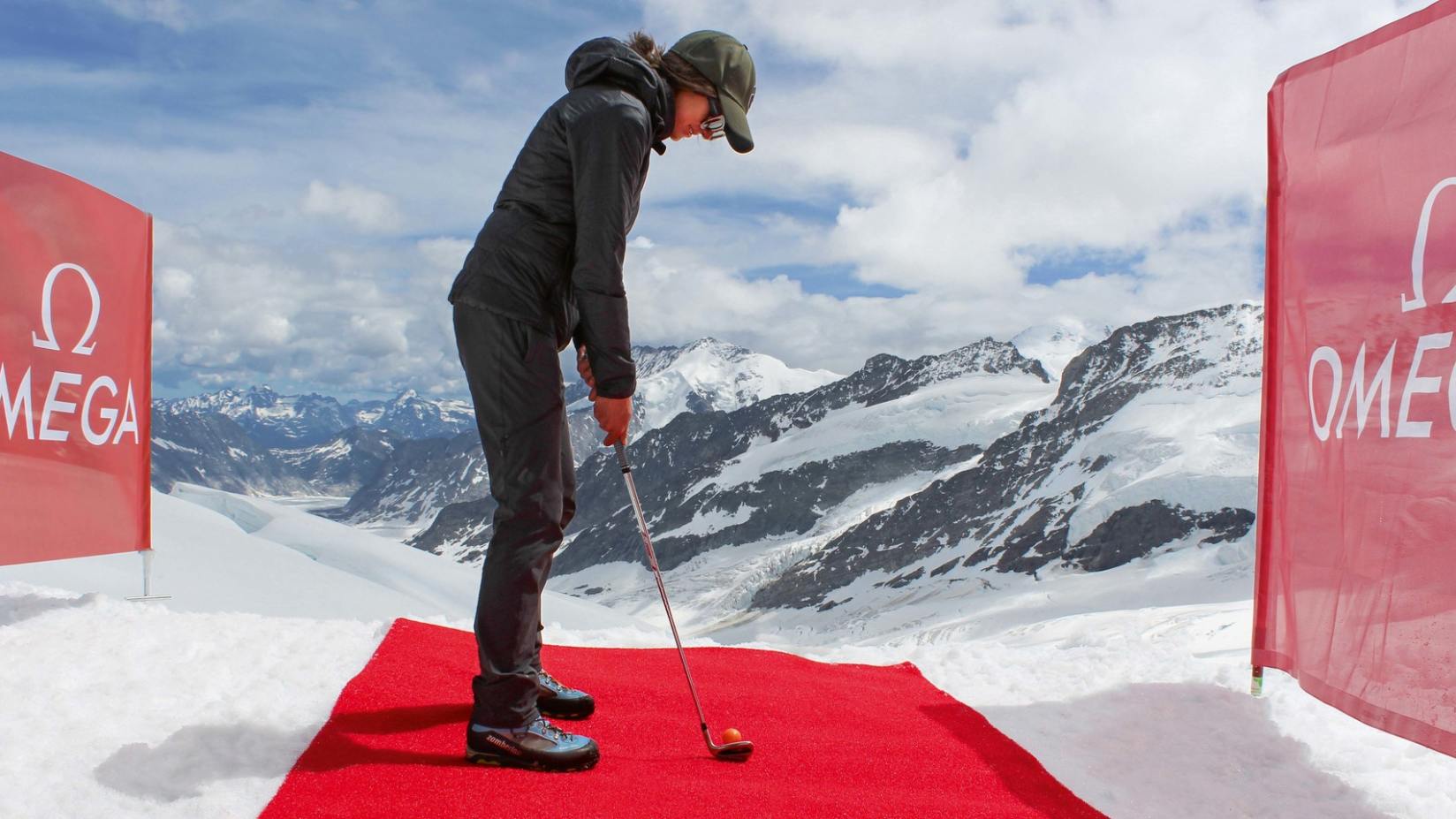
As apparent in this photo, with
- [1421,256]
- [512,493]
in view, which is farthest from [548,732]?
[1421,256]

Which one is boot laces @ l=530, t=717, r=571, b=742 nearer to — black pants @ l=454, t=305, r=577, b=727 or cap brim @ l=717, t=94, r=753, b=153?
black pants @ l=454, t=305, r=577, b=727

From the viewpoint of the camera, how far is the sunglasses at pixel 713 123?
398 centimetres

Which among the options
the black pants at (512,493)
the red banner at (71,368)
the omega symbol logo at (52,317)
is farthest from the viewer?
the omega symbol logo at (52,317)

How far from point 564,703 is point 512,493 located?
1199 mm

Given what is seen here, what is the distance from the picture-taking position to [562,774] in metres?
3.65

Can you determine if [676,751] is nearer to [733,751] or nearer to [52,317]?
[733,751]

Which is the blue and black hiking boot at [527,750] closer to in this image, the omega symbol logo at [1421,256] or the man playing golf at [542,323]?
the man playing golf at [542,323]

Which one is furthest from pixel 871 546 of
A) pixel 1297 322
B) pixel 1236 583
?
pixel 1297 322

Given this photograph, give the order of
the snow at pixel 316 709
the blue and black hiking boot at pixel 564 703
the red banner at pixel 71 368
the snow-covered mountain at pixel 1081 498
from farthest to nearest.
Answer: the snow-covered mountain at pixel 1081 498
the red banner at pixel 71 368
the blue and black hiking boot at pixel 564 703
the snow at pixel 316 709

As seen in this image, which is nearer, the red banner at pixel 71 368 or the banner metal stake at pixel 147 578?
the red banner at pixel 71 368

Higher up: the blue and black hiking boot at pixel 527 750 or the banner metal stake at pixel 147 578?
the banner metal stake at pixel 147 578

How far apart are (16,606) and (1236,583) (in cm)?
9578

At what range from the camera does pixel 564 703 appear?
442 centimetres

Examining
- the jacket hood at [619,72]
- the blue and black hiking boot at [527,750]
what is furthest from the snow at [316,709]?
the jacket hood at [619,72]
